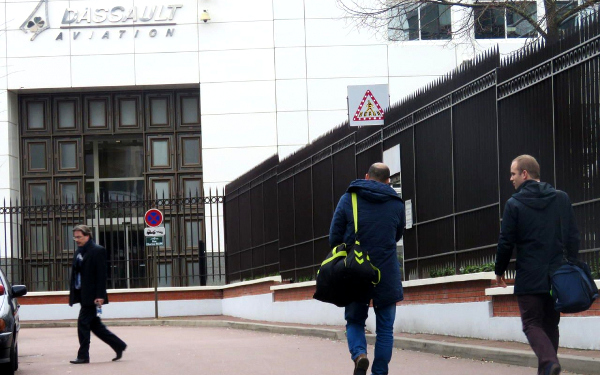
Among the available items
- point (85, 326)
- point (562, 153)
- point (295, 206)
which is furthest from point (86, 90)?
point (562, 153)

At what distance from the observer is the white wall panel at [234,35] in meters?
32.3

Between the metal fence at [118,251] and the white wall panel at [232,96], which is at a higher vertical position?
→ the white wall panel at [232,96]

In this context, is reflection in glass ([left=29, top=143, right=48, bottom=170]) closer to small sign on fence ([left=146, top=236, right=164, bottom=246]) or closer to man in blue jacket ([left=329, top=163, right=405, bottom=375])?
small sign on fence ([left=146, top=236, right=164, bottom=246])

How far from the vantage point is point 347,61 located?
31953 millimetres

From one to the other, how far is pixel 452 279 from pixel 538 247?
517 cm

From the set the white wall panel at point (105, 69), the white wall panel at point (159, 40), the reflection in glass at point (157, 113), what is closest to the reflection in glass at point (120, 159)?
the reflection in glass at point (157, 113)

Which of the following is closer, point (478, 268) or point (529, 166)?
point (529, 166)

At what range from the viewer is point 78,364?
12797 millimetres

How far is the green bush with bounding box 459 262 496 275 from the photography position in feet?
39.0

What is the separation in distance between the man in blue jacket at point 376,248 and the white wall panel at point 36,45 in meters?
25.4

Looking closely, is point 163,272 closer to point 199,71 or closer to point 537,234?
point 199,71

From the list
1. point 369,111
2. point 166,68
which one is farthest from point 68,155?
point 369,111

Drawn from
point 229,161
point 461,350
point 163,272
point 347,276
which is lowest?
point 461,350

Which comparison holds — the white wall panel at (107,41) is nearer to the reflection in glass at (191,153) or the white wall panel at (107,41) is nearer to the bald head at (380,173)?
the reflection in glass at (191,153)
